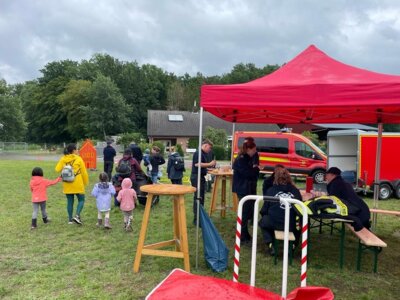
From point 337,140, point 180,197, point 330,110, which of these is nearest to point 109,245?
point 180,197

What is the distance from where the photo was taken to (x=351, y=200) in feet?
17.7

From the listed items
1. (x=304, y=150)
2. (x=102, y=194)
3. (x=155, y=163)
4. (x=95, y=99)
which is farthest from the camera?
(x=95, y=99)

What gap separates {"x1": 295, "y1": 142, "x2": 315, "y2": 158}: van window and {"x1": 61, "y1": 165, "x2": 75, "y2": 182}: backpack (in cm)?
1093

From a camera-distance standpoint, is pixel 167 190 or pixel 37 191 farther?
pixel 37 191

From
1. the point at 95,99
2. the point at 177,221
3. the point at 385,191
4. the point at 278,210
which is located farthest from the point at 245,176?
the point at 95,99

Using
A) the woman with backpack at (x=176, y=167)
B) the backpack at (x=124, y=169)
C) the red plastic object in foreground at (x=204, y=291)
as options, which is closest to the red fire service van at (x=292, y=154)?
the woman with backpack at (x=176, y=167)

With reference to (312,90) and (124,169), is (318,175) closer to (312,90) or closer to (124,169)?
(124,169)

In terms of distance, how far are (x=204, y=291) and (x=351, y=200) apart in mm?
3525

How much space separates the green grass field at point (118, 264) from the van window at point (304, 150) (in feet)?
26.4

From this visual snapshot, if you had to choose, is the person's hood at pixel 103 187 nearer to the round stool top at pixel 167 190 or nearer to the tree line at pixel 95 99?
the round stool top at pixel 167 190

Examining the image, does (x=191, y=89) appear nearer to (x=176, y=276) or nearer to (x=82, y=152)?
(x=82, y=152)

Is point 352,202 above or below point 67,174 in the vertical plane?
below

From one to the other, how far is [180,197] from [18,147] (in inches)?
1810

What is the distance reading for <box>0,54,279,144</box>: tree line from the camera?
50.8m
